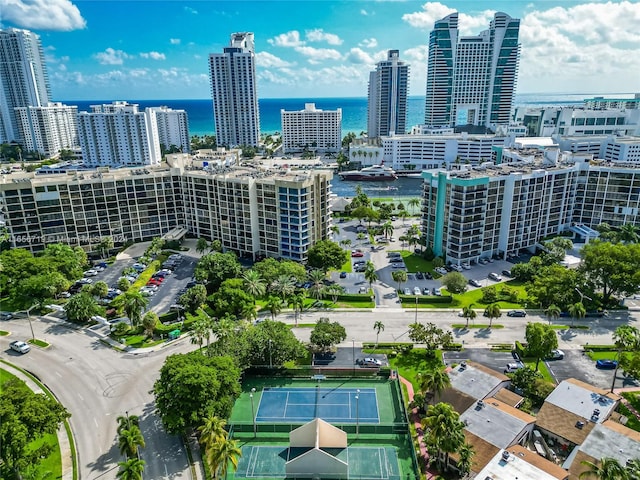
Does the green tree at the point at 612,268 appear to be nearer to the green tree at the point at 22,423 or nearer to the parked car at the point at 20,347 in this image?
the green tree at the point at 22,423

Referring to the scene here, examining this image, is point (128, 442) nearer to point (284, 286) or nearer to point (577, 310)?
point (284, 286)

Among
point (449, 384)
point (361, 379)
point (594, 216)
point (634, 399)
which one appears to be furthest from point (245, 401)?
point (594, 216)

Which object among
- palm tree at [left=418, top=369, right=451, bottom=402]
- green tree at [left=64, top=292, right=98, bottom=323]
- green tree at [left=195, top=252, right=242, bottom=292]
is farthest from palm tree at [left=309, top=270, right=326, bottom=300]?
green tree at [left=64, top=292, right=98, bottom=323]

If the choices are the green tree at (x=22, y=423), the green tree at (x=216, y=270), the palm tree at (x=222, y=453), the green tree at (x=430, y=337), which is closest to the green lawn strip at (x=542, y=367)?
the green tree at (x=430, y=337)

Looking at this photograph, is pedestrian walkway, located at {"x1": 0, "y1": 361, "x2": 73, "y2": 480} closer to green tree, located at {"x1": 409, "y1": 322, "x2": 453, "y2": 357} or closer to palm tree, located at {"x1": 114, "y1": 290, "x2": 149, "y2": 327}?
palm tree, located at {"x1": 114, "y1": 290, "x2": 149, "y2": 327}

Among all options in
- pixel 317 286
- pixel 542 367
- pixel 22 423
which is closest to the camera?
pixel 22 423

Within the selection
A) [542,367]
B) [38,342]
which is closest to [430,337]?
A: [542,367]
